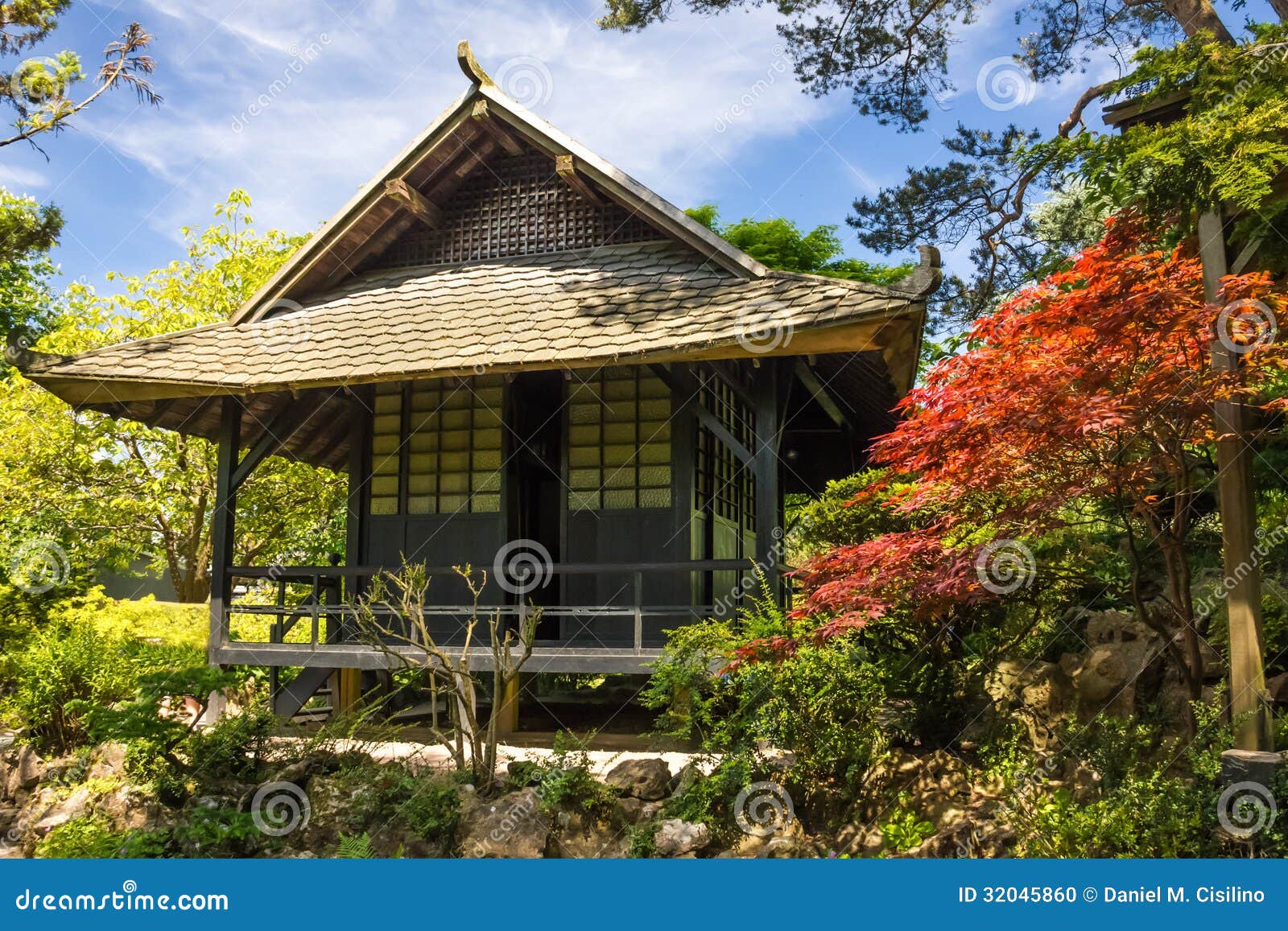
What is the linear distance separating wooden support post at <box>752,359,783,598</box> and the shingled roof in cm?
71

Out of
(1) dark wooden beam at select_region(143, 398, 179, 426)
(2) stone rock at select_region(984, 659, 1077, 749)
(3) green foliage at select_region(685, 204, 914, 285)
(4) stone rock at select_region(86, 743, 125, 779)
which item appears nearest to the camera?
(2) stone rock at select_region(984, 659, 1077, 749)

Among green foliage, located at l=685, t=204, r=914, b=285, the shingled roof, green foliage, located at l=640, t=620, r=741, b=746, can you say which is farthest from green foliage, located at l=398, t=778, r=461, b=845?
green foliage, located at l=685, t=204, r=914, b=285

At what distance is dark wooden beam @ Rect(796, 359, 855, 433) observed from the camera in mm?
9794

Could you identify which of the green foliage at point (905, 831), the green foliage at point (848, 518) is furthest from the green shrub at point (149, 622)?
the green foliage at point (905, 831)

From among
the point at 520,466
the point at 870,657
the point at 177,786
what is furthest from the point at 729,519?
the point at 177,786

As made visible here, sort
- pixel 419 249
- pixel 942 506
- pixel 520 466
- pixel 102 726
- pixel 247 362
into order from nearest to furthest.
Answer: pixel 942 506 → pixel 102 726 → pixel 247 362 → pixel 520 466 → pixel 419 249

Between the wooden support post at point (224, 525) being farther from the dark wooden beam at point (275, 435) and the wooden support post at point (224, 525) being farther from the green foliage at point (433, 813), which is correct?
the green foliage at point (433, 813)

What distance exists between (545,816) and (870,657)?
3.07 meters

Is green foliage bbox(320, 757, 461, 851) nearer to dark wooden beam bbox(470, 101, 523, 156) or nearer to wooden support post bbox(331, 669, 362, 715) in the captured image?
wooden support post bbox(331, 669, 362, 715)

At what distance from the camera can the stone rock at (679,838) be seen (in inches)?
286

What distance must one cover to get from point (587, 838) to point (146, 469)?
43.4ft

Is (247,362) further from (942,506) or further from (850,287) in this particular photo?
(942,506)

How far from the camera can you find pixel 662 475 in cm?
1023

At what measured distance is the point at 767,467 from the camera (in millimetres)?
8859
